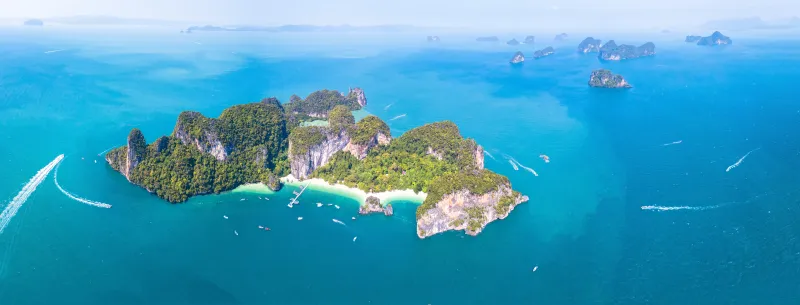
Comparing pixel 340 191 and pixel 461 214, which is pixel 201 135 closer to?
pixel 340 191

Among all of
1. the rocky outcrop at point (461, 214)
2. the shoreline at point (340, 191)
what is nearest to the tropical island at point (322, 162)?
the rocky outcrop at point (461, 214)

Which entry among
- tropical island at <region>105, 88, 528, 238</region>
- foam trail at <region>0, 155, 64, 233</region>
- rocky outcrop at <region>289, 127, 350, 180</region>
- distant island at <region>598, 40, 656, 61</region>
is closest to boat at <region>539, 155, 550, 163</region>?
tropical island at <region>105, 88, 528, 238</region>

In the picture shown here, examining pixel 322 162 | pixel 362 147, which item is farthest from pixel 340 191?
pixel 362 147

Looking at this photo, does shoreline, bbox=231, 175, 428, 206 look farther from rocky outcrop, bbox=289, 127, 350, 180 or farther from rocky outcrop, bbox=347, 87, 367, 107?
rocky outcrop, bbox=347, 87, 367, 107

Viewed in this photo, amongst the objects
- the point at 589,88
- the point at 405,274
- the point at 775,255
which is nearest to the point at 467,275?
the point at 405,274

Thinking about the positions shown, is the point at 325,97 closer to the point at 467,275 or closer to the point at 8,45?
the point at 467,275

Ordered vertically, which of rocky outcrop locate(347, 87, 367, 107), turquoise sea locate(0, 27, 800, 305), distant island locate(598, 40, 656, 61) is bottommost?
turquoise sea locate(0, 27, 800, 305)

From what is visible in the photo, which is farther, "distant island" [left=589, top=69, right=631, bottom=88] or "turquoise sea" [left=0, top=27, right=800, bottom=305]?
"distant island" [left=589, top=69, right=631, bottom=88]
